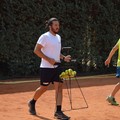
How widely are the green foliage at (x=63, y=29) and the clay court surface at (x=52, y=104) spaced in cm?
224

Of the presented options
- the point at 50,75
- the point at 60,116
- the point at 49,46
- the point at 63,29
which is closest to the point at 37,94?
the point at 50,75

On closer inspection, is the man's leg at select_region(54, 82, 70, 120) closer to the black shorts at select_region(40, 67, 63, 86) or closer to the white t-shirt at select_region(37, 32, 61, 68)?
the black shorts at select_region(40, 67, 63, 86)

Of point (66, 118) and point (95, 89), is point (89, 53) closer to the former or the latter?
point (95, 89)

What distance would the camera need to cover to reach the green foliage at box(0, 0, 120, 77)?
1420 centimetres

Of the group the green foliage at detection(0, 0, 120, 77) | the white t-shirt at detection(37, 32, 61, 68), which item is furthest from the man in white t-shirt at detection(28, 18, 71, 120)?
the green foliage at detection(0, 0, 120, 77)

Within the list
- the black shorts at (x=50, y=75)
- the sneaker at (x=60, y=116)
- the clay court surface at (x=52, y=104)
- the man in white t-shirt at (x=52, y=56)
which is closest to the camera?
the sneaker at (x=60, y=116)

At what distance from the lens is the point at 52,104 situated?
906cm

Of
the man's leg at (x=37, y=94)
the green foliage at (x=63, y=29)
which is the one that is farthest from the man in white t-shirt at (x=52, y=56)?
the green foliage at (x=63, y=29)

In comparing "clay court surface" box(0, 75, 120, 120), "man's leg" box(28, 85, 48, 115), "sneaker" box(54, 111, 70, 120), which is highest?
"man's leg" box(28, 85, 48, 115)

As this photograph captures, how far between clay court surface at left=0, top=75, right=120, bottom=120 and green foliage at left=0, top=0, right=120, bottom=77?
224 centimetres

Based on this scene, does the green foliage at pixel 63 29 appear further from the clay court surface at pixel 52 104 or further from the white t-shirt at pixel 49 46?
the white t-shirt at pixel 49 46

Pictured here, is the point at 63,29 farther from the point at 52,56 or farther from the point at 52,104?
the point at 52,56

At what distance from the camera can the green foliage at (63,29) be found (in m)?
14.2

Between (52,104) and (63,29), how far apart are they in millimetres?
6837
